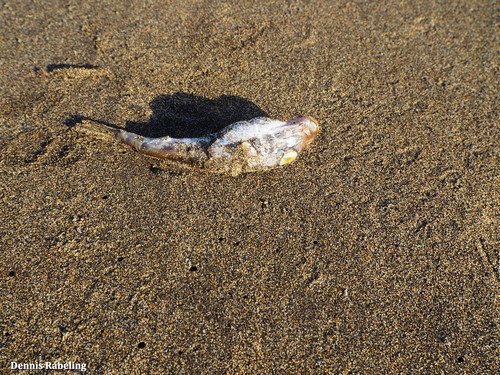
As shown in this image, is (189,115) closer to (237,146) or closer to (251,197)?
(237,146)

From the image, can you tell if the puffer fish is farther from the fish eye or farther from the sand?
the sand

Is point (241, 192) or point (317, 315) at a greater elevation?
point (241, 192)

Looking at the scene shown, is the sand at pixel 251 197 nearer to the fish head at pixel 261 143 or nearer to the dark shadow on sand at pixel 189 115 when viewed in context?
the dark shadow on sand at pixel 189 115

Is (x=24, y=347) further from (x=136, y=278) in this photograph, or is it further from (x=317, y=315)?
(x=317, y=315)

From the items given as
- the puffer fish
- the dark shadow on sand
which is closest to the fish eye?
the puffer fish

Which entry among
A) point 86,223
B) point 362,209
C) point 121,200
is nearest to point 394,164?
point 362,209

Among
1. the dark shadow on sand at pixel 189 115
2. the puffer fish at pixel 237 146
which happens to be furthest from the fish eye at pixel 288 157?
the dark shadow on sand at pixel 189 115
